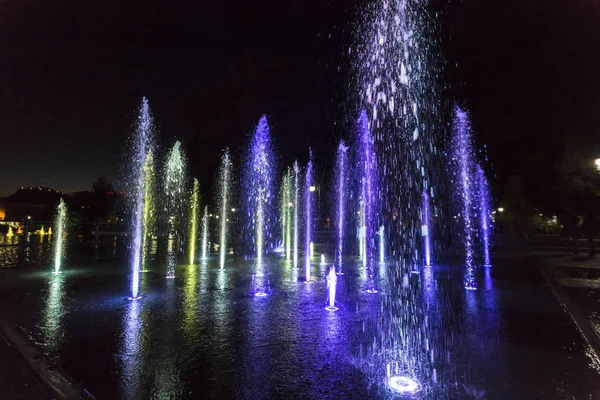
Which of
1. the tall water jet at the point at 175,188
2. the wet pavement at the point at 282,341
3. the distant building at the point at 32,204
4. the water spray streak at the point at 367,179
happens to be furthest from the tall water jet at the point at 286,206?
the distant building at the point at 32,204

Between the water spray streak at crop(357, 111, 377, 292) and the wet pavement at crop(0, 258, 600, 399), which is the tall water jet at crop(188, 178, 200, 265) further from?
the water spray streak at crop(357, 111, 377, 292)

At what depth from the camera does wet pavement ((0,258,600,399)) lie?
337cm

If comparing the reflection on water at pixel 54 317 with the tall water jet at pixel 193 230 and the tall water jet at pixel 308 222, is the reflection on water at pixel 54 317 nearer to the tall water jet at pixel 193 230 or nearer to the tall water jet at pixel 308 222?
the tall water jet at pixel 193 230

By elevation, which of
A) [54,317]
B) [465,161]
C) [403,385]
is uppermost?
[465,161]

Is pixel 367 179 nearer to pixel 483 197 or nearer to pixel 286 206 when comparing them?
pixel 286 206

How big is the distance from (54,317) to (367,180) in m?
18.2

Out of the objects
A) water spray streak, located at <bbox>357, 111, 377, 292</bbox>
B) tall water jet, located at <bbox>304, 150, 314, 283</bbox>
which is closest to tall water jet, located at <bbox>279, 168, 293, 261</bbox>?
tall water jet, located at <bbox>304, 150, 314, 283</bbox>

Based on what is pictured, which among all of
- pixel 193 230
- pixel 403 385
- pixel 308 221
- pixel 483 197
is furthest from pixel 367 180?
pixel 403 385

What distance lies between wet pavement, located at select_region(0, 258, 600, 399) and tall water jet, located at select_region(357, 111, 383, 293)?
33.3 ft

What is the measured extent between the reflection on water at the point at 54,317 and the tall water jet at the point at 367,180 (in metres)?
11.9

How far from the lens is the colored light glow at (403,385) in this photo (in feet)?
10.8

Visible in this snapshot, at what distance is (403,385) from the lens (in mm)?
3408

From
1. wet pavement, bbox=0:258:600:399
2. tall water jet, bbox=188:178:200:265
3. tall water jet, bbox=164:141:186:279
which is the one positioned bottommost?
wet pavement, bbox=0:258:600:399

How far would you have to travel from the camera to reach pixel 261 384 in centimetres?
340
